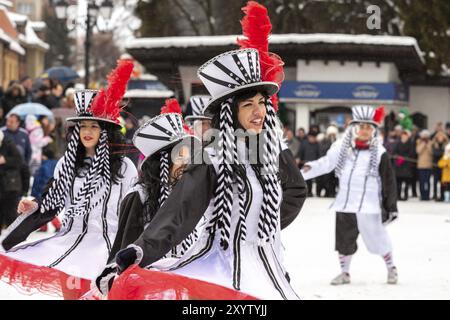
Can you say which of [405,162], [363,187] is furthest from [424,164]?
[363,187]

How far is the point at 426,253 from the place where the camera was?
12992 mm

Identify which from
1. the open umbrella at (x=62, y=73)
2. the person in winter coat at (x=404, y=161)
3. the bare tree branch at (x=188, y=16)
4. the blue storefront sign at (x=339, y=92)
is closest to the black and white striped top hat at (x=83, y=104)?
the person in winter coat at (x=404, y=161)

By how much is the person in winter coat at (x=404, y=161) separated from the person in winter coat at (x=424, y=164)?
11.4 inches

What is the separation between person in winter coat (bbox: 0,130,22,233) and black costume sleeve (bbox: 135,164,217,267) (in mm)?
9636

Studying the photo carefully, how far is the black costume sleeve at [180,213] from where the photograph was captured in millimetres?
4582

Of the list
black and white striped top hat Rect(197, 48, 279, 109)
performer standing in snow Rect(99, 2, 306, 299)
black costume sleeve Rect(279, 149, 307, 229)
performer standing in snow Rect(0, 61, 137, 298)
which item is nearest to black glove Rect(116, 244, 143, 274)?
performer standing in snow Rect(99, 2, 306, 299)

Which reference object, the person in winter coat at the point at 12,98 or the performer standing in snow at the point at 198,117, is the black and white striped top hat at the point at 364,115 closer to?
the performer standing in snow at the point at 198,117

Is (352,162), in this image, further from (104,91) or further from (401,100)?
(401,100)

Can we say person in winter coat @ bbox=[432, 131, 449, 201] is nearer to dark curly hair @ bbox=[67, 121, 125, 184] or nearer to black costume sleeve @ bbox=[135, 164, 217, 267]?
dark curly hair @ bbox=[67, 121, 125, 184]

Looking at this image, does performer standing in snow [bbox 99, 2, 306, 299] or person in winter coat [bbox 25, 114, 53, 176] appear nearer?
performer standing in snow [bbox 99, 2, 306, 299]

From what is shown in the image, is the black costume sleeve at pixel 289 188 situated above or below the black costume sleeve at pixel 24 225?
above

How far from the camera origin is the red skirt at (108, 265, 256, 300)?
14.9 feet

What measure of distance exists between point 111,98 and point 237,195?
2.80 metres
